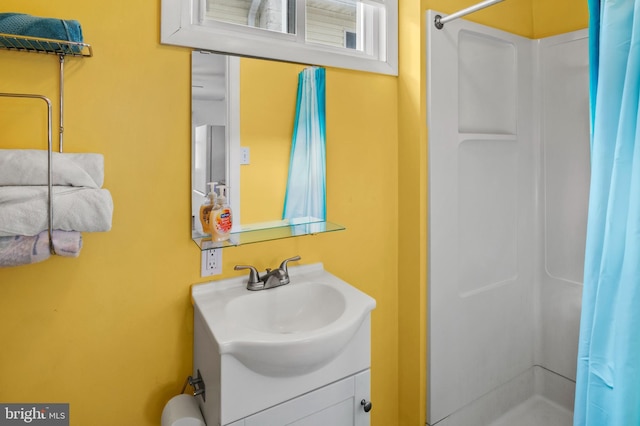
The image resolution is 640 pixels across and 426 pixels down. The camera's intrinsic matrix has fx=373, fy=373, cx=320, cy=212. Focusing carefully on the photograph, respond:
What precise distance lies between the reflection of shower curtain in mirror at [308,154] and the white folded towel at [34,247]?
0.75 meters

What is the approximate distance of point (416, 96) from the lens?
5.57 feet

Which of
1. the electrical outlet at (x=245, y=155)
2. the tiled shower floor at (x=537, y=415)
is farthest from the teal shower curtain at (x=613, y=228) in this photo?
the electrical outlet at (x=245, y=155)

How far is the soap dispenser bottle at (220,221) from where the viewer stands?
1298 mm

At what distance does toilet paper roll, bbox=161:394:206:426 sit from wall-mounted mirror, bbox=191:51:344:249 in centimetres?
53

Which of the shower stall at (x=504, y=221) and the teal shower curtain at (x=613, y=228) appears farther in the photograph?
the shower stall at (x=504, y=221)

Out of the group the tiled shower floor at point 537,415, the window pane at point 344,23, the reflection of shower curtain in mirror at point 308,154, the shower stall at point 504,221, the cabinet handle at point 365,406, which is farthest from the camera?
the tiled shower floor at point 537,415

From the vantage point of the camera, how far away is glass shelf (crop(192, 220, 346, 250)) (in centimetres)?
131

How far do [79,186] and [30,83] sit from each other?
1.20ft

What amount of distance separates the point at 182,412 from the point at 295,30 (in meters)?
1.48

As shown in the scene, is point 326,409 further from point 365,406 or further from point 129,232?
point 129,232

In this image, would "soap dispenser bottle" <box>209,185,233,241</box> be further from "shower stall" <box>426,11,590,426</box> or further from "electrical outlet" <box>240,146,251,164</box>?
"shower stall" <box>426,11,590,426</box>

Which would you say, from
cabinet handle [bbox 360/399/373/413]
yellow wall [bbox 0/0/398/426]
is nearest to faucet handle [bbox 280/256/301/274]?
→ yellow wall [bbox 0/0/398/426]

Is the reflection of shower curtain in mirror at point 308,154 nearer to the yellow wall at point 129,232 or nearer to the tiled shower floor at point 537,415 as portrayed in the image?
the yellow wall at point 129,232

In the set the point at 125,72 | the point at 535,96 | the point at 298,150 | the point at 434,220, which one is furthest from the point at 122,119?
the point at 535,96
